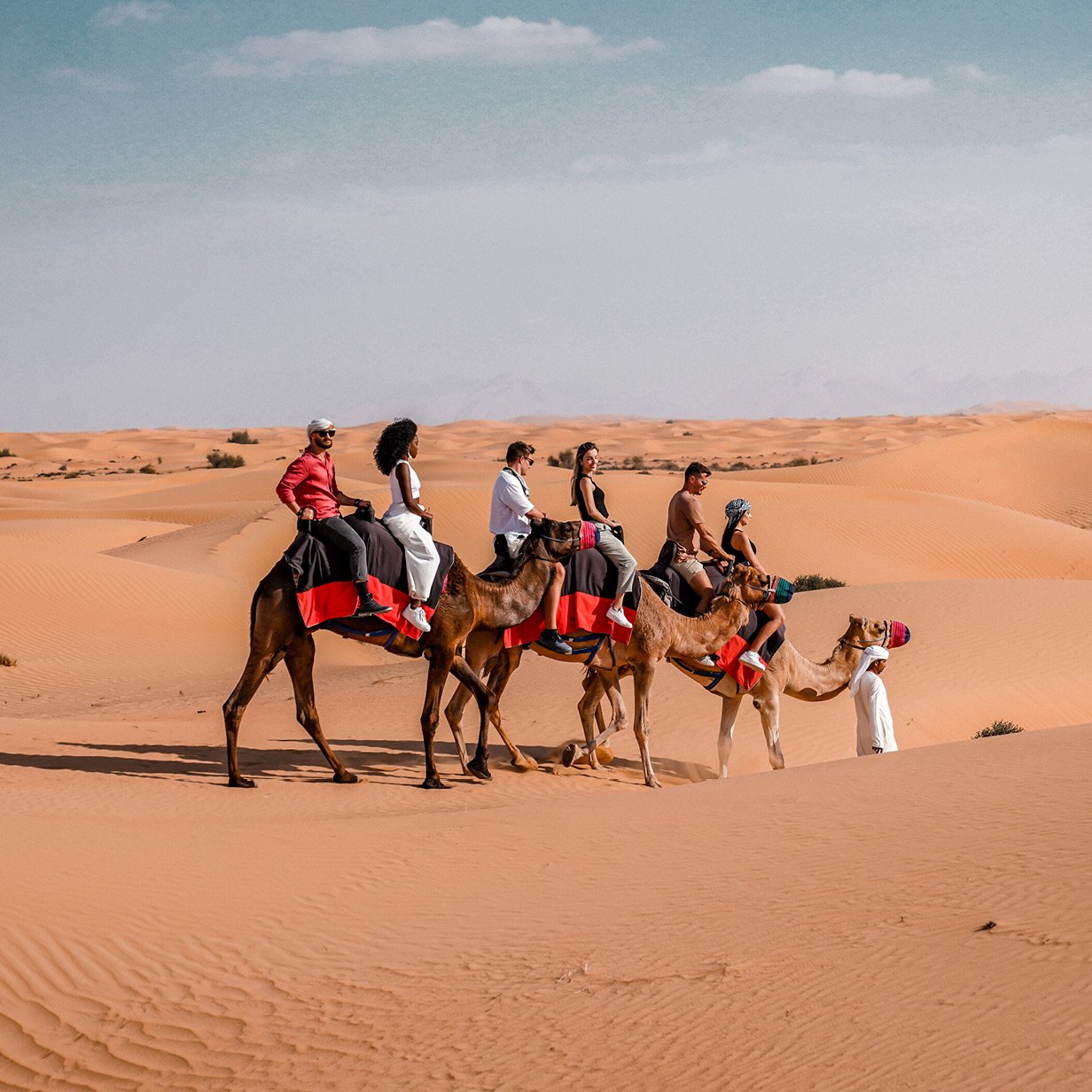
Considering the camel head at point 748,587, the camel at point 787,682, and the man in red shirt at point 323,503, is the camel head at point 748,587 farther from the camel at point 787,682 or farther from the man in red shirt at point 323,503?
the man in red shirt at point 323,503

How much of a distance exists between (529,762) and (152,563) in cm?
1879

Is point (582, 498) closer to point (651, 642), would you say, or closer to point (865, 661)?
point (651, 642)

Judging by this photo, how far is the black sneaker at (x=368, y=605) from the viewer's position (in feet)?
35.2

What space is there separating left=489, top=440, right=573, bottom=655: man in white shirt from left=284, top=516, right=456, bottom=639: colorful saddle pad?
95 cm

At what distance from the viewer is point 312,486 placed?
35.9 ft

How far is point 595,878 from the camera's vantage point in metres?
7.56

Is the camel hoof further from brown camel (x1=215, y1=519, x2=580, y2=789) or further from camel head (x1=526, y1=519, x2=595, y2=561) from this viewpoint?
camel head (x1=526, y1=519, x2=595, y2=561)

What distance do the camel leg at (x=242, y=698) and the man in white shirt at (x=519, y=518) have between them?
7.06 ft

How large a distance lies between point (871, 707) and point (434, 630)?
3.89 m

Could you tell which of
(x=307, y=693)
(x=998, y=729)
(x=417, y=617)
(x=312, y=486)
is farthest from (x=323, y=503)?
(x=998, y=729)

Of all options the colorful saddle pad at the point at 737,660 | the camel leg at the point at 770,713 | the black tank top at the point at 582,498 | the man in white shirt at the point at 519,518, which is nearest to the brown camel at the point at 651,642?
the colorful saddle pad at the point at 737,660

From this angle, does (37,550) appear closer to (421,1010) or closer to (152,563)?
(152,563)

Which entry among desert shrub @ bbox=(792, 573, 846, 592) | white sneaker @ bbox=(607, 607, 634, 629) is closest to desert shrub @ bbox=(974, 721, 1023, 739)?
white sneaker @ bbox=(607, 607, 634, 629)

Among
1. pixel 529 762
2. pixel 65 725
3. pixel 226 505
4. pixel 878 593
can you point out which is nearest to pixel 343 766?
pixel 529 762
